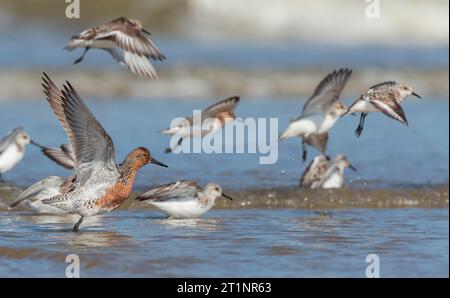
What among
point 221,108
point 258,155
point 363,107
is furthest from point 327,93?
point 258,155

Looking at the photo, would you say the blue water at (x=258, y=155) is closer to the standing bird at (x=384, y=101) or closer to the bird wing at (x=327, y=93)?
the bird wing at (x=327, y=93)

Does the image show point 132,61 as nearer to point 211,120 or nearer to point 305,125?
point 211,120

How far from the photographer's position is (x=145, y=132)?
12.5 m

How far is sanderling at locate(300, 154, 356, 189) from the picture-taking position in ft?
31.2

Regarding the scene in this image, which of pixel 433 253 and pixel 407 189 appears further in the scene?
pixel 407 189

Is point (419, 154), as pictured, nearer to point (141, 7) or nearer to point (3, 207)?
point (3, 207)

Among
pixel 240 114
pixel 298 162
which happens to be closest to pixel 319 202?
pixel 298 162

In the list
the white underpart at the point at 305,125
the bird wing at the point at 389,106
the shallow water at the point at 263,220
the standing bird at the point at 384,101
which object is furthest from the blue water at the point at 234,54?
the bird wing at the point at 389,106

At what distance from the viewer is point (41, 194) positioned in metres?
8.17

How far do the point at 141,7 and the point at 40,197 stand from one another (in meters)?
18.0

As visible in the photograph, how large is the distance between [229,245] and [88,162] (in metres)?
1.13

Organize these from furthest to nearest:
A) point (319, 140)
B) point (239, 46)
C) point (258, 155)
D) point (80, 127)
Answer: point (239, 46) < point (258, 155) < point (319, 140) < point (80, 127)

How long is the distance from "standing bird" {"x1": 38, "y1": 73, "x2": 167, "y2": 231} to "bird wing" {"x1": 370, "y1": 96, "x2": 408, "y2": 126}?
5.86ft

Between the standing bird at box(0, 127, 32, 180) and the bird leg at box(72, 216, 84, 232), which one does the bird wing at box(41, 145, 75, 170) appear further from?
the bird leg at box(72, 216, 84, 232)
